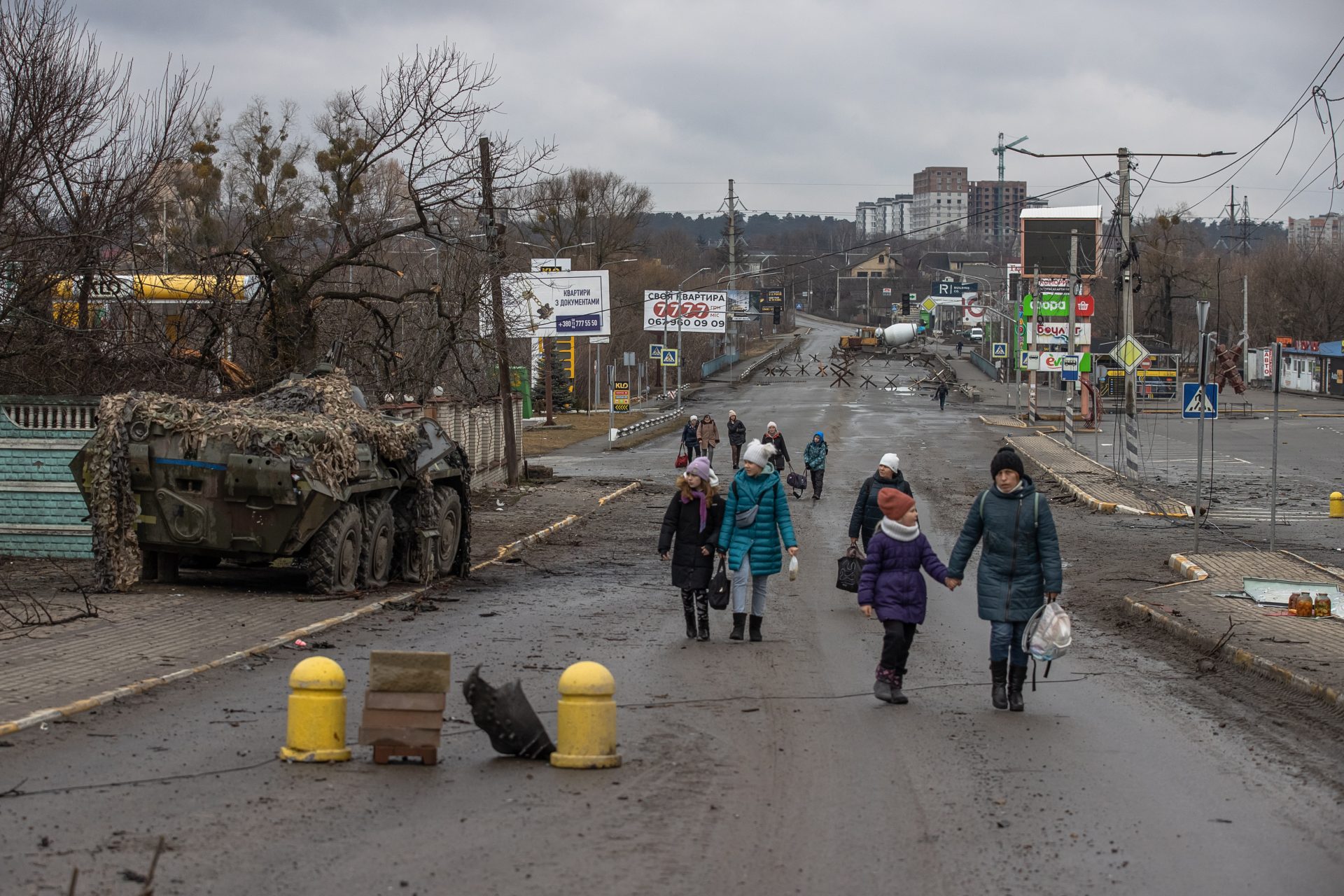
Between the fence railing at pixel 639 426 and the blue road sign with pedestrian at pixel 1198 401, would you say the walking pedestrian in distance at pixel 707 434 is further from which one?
the blue road sign with pedestrian at pixel 1198 401

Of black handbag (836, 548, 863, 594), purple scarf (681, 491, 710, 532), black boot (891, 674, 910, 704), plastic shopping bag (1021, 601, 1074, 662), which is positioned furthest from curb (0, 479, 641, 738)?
plastic shopping bag (1021, 601, 1074, 662)

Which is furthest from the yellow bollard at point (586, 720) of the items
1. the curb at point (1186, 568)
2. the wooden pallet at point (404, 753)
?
the curb at point (1186, 568)

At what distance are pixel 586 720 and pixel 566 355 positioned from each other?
201 feet

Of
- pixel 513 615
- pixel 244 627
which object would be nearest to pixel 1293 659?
pixel 513 615

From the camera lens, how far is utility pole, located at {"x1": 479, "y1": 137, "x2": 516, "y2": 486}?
26484mm

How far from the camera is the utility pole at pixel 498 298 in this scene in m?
26.5

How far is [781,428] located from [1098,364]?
630 inches

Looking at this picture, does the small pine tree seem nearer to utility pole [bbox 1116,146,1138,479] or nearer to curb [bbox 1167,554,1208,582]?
utility pole [bbox 1116,146,1138,479]

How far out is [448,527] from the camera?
1617 cm

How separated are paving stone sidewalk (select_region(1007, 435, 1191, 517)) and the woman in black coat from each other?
52.5 feet

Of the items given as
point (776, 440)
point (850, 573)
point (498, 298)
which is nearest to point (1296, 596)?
point (850, 573)

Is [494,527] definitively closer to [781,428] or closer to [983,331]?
[781,428]

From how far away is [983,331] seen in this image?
123m

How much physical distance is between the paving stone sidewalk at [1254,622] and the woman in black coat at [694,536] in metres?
4.22
